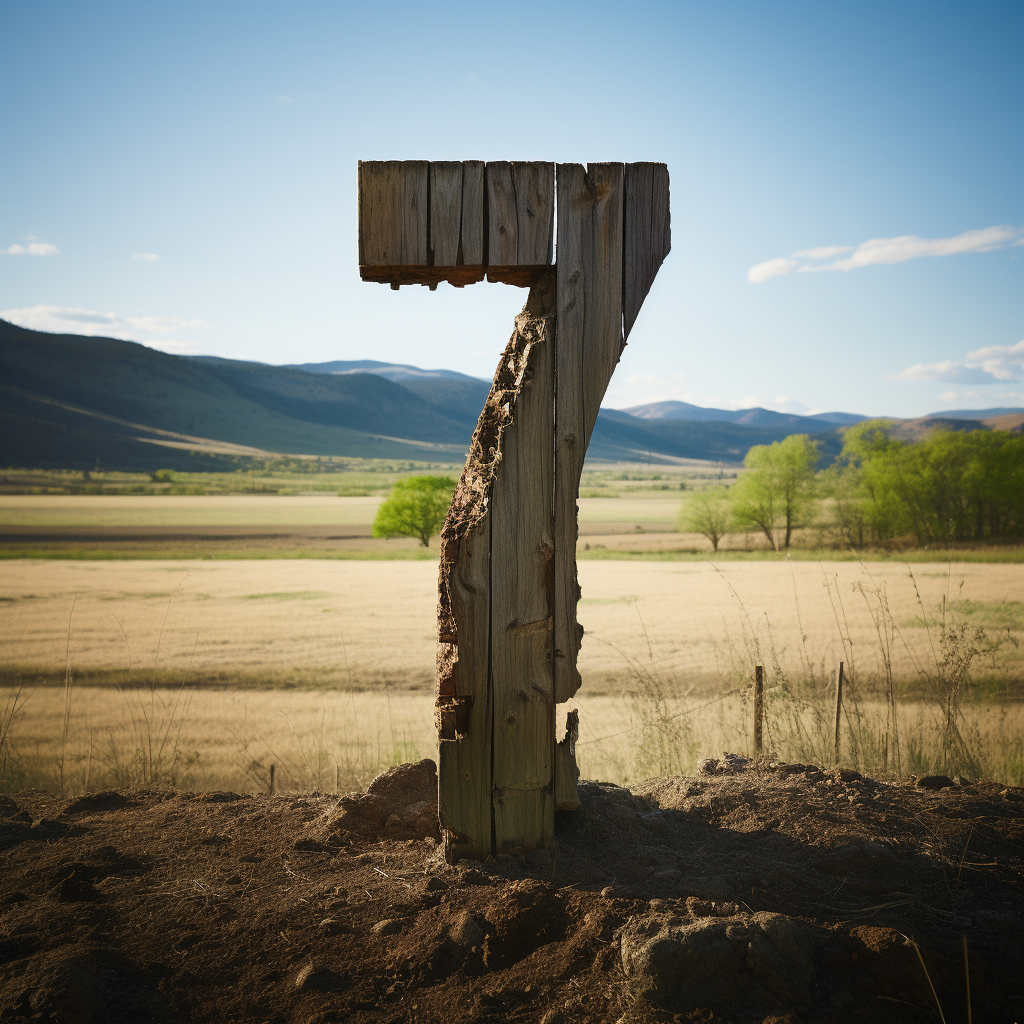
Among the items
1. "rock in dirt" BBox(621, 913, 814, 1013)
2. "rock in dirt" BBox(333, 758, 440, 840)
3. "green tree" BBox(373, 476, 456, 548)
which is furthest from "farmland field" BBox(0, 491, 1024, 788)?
"rock in dirt" BBox(621, 913, 814, 1013)

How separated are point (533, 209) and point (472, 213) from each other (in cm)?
28

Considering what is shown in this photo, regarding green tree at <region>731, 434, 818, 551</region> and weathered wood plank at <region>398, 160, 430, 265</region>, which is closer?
weathered wood plank at <region>398, 160, 430, 265</region>

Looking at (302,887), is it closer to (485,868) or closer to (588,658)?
(485,868)

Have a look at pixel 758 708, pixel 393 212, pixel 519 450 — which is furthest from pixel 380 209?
pixel 758 708

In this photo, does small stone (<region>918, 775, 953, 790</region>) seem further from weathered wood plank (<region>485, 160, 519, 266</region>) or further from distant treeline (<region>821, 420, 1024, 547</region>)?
distant treeline (<region>821, 420, 1024, 547</region>)

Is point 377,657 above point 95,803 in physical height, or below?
below

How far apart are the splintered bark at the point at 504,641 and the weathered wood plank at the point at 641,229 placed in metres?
0.42

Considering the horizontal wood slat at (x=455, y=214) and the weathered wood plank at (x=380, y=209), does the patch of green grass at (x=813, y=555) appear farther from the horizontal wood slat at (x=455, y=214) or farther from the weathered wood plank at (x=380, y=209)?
the weathered wood plank at (x=380, y=209)

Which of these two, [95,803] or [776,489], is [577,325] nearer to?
[95,803]

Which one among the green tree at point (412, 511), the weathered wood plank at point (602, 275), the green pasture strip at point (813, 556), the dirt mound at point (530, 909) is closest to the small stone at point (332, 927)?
the dirt mound at point (530, 909)

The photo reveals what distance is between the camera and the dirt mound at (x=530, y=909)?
2.31 m

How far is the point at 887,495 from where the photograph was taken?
157ft

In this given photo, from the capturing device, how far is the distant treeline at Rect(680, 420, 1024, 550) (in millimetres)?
47438

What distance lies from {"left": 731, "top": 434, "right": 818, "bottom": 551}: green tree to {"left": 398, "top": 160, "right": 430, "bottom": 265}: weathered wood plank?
52.7 m
